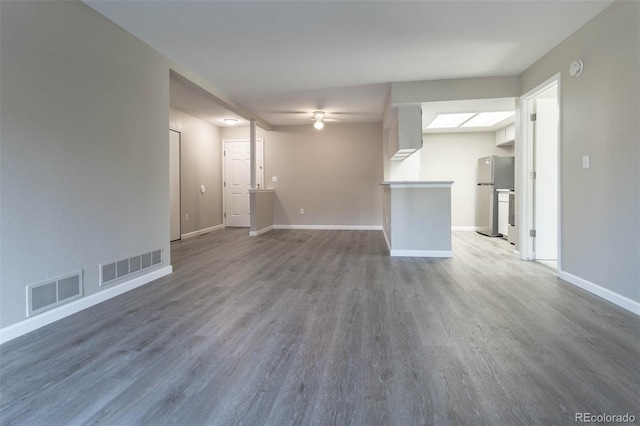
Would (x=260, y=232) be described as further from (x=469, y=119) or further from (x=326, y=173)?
(x=469, y=119)

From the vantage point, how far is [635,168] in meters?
2.34

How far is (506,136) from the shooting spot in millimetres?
6602

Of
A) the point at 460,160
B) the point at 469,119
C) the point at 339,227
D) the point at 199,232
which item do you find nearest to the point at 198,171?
the point at 199,232

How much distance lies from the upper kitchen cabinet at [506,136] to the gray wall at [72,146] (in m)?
6.39

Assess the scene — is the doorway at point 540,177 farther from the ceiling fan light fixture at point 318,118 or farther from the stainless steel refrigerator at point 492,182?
the ceiling fan light fixture at point 318,118

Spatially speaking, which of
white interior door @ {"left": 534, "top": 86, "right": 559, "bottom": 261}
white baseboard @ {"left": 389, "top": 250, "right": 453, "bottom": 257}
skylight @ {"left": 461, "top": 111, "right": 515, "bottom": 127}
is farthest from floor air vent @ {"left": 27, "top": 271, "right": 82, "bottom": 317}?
skylight @ {"left": 461, "top": 111, "right": 515, "bottom": 127}

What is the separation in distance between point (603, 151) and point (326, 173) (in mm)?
5276

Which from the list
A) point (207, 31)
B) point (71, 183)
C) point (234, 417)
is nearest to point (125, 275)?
point (71, 183)

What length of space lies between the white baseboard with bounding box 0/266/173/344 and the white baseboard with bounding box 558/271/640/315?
13.5ft

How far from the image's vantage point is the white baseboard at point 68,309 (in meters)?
1.95

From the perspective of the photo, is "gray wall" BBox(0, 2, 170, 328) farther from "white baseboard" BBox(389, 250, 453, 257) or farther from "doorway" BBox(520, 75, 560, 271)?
"doorway" BBox(520, 75, 560, 271)

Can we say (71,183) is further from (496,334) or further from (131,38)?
(496,334)

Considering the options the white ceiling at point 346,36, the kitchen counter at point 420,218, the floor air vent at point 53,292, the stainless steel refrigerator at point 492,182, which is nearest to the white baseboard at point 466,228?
the stainless steel refrigerator at point 492,182

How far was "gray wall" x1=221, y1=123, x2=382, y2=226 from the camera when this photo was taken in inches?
285
